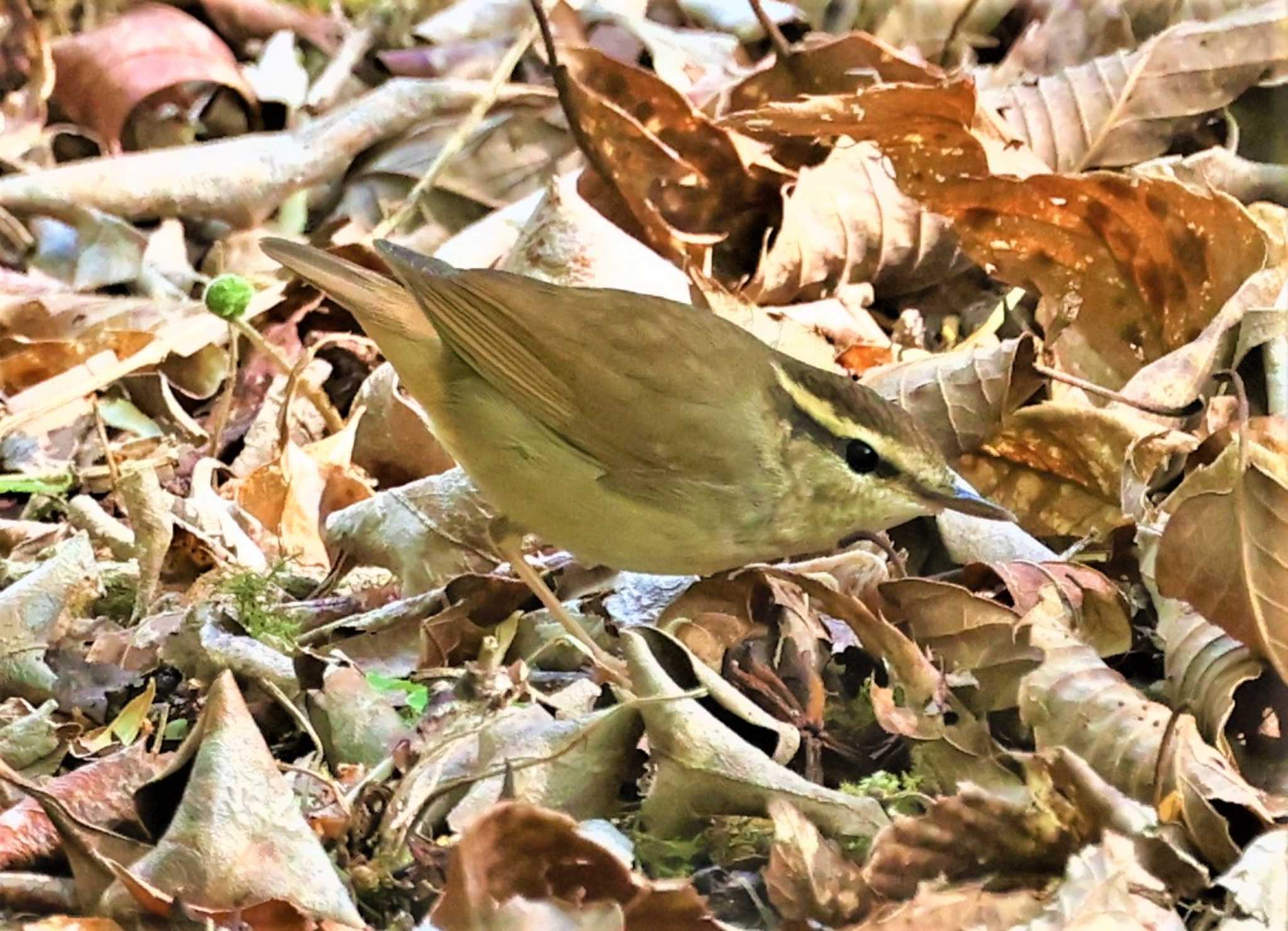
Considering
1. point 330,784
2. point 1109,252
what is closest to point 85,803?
point 330,784

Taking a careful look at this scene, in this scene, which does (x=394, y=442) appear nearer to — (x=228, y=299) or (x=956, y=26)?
(x=228, y=299)

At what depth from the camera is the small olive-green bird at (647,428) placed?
2875 mm

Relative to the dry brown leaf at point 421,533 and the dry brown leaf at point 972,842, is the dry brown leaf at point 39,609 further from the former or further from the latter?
the dry brown leaf at point 972,842

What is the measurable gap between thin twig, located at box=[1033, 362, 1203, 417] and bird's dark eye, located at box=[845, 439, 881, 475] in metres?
0.62

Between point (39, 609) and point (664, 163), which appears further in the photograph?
point (664, 163)

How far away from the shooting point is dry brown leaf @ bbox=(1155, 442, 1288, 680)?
7.63 ft

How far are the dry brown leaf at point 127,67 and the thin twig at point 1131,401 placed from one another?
3.41 meters

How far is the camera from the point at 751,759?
231 centimetres

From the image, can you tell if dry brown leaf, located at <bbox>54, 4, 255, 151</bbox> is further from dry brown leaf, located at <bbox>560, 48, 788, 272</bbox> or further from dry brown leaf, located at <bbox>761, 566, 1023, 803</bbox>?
dry brown leaf, located at <bbox>761, 566, 1023, 803</bbox>

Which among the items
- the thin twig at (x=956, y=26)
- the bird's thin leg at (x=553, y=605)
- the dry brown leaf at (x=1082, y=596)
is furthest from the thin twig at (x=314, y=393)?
the thin twig at (x=956, y=26)

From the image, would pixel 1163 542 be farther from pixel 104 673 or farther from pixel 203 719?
pixel 104 673

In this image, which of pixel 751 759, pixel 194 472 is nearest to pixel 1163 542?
pixel 751 759

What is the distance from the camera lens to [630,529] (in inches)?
115

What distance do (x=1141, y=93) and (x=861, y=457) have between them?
7.45 feet
